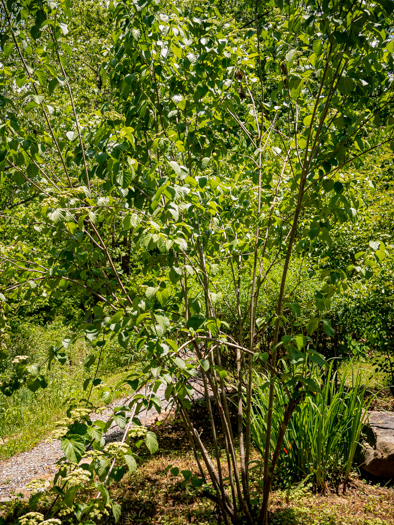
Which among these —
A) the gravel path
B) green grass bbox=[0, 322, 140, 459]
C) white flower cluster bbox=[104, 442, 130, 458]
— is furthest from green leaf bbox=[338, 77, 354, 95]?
green grass bbox=[0, 322, 140, 459]

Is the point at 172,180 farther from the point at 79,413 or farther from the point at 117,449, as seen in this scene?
the point at 117,449

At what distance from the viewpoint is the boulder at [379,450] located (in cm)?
356

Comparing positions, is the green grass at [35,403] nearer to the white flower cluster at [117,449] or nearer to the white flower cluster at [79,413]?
the white flower cluster at [79,413]

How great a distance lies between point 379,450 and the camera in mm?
3611

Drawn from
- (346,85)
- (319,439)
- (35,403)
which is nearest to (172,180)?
(346,85)

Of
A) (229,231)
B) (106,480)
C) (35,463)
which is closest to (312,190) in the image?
(229,231)

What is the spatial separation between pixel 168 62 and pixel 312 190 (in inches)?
44.1

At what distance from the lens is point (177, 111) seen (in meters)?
2.49

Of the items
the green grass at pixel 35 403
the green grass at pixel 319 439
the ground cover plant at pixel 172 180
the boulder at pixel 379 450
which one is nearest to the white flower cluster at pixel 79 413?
the ground cover plant at pixel 172 180

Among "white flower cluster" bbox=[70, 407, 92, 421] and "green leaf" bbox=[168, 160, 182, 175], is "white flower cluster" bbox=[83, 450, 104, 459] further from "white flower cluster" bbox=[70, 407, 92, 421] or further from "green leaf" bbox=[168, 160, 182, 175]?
"green leaf" bbox=[168, 160, 182, 175]

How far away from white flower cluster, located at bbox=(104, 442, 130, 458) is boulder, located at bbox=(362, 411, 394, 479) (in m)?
2.86

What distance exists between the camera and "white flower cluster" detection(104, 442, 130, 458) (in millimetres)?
1511

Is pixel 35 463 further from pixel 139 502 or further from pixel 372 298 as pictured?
pixel 372 298

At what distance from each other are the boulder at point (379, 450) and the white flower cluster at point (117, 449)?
9.37 feet
